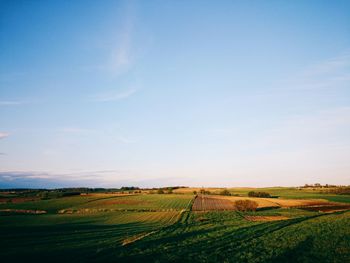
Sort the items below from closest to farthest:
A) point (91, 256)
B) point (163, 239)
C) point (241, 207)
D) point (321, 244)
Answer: point (91, 256)
point (321, 244)
point (163, 239)
point (241, 207)

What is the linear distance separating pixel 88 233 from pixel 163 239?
1142cm

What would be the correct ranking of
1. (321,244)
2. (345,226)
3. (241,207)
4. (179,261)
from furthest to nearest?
(241,207) < (345,226) < (321,244) < (179,261)

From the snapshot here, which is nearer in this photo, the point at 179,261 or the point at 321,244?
the point at 179,261

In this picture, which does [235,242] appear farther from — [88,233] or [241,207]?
[241,207]

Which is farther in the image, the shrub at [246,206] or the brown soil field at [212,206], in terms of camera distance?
the brown soil field at [212,206]

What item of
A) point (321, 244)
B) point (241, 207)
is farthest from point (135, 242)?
point (241, 207)

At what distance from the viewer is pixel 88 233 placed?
35.2m

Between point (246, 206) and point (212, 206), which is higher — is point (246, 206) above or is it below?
above

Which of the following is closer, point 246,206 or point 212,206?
point 246,206

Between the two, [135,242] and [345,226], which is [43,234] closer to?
[135,242]

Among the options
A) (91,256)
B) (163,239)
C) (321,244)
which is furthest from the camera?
(163,239)

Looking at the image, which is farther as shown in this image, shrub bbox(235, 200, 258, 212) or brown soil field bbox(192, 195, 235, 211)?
brown soil field bbox(192, 195, 235, 211)

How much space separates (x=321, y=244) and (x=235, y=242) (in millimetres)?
7426

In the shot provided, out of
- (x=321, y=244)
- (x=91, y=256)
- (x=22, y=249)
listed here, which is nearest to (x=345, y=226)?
(x=321, y=244)
